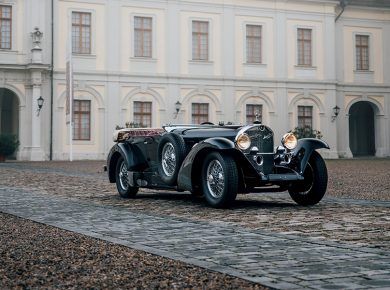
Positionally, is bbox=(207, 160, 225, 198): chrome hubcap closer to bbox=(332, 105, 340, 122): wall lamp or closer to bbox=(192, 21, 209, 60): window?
bbox=(192, 21, 209, 60): window

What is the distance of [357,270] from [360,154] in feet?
120

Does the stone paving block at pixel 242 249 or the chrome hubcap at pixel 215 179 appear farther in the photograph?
the chrome hubcap at pixel 215 179

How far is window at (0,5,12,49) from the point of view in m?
30.7

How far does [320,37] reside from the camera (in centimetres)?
3653

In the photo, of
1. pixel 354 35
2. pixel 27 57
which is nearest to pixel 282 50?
pixel 354 35

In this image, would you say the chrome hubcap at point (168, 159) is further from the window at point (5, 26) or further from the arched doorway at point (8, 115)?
the arched doorway at point (8, 115)

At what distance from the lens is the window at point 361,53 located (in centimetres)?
3781

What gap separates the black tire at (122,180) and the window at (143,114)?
22374 millimetres

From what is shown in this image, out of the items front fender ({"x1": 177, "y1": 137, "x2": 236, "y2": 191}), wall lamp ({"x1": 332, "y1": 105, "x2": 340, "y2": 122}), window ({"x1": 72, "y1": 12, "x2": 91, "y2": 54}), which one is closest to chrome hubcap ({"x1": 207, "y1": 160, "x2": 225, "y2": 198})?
front fender ({"x1": 177, "y1": 137, "x2": 236, "y2": 191})

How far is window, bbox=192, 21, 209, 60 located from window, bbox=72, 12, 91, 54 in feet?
18.0

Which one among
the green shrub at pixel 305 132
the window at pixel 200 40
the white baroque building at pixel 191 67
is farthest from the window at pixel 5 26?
the green shrub at pixel 305 132

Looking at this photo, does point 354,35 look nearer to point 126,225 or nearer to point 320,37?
point 320,37

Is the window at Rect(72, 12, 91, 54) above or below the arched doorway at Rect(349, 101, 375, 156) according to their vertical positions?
above

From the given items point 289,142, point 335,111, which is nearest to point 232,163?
point 289,142
